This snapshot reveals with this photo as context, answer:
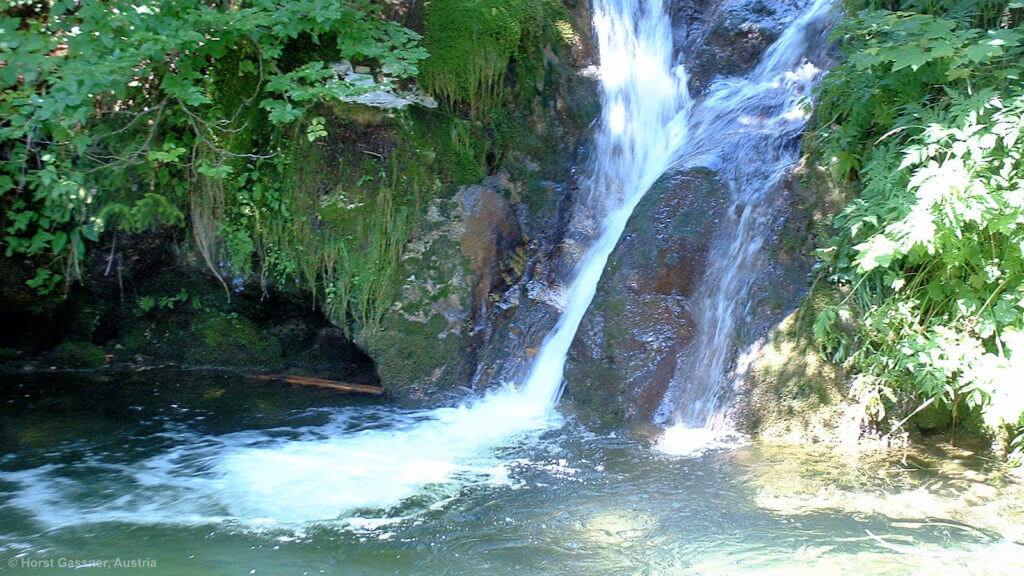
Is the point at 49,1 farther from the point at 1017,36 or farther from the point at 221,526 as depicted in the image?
the point at 1017,36

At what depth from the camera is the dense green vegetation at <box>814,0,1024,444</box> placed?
3.96 meters

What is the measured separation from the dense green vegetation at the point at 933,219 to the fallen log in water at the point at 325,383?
343 centimetres

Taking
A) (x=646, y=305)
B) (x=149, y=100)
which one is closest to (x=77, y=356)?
(x=149, y=100)

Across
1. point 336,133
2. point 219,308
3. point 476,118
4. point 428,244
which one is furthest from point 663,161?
point 219,308

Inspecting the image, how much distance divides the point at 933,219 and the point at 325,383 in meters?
4.64

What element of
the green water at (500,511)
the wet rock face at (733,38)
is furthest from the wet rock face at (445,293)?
the wet rock face at (733,38)

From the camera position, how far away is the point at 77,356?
6562 mm

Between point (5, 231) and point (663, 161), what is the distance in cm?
542

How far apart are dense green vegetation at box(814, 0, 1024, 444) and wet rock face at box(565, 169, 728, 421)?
1005 mm

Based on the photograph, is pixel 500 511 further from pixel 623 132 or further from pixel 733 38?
pixel 733 38

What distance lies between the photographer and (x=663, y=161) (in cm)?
677

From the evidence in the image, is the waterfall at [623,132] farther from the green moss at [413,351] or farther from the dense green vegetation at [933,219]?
the dense green vegetation at [933,219]

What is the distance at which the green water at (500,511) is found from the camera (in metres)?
3.28

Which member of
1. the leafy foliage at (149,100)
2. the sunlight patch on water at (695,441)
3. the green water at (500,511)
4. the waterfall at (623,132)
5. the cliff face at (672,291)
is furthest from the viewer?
the waterfall at (623,132)
